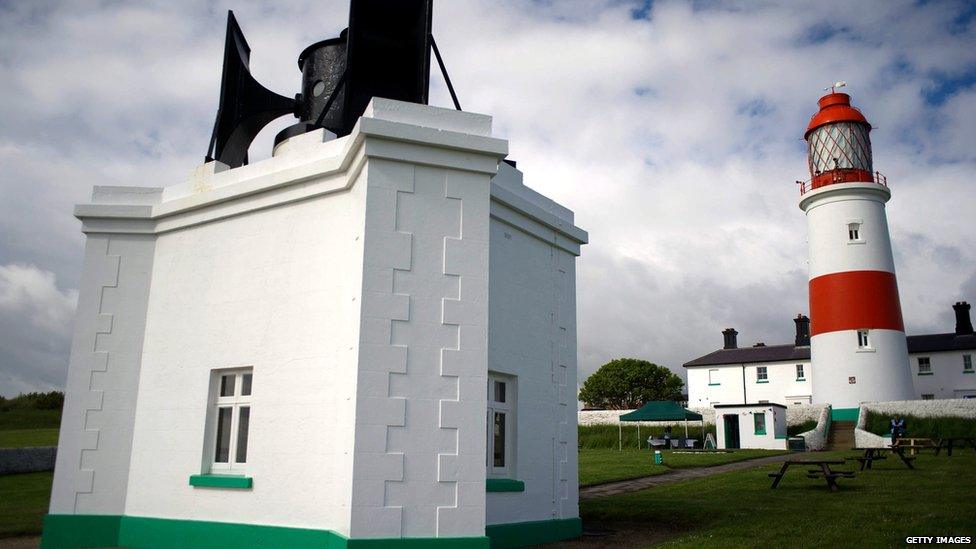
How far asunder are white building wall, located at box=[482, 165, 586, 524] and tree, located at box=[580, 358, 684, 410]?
180 ft

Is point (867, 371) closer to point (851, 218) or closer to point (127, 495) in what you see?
point (851, 218)

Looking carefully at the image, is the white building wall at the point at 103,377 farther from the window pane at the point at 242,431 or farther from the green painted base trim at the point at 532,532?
the green painted base trim at the point at 532,532

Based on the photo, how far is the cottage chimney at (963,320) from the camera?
42.2 m

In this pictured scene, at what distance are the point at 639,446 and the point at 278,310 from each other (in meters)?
26.2

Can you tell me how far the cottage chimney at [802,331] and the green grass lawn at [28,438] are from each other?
139 ft

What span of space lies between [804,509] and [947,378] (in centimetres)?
3700

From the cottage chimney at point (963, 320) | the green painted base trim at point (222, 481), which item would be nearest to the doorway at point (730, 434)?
the cottage chimney at point (963, 320)

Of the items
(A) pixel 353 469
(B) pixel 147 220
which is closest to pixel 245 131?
(B) pixel 147 220

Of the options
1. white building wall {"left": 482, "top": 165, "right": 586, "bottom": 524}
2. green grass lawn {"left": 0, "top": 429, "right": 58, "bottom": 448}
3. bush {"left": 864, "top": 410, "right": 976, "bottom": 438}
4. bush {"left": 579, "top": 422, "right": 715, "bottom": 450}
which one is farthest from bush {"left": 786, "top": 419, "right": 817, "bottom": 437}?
green grass lawn {"left": 0, "top": 429, "right": 58, "bottom": 448}

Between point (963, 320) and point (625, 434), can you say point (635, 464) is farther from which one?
point (963, 320)

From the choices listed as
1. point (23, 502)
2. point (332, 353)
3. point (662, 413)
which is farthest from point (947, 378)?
point (23, 502)

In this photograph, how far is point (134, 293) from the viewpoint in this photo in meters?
10.1

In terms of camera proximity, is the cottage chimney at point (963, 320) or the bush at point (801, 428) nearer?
the bush at point (801, 428)

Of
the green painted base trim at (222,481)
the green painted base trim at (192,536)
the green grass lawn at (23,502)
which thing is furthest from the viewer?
the green grass lawn at (23,502)
